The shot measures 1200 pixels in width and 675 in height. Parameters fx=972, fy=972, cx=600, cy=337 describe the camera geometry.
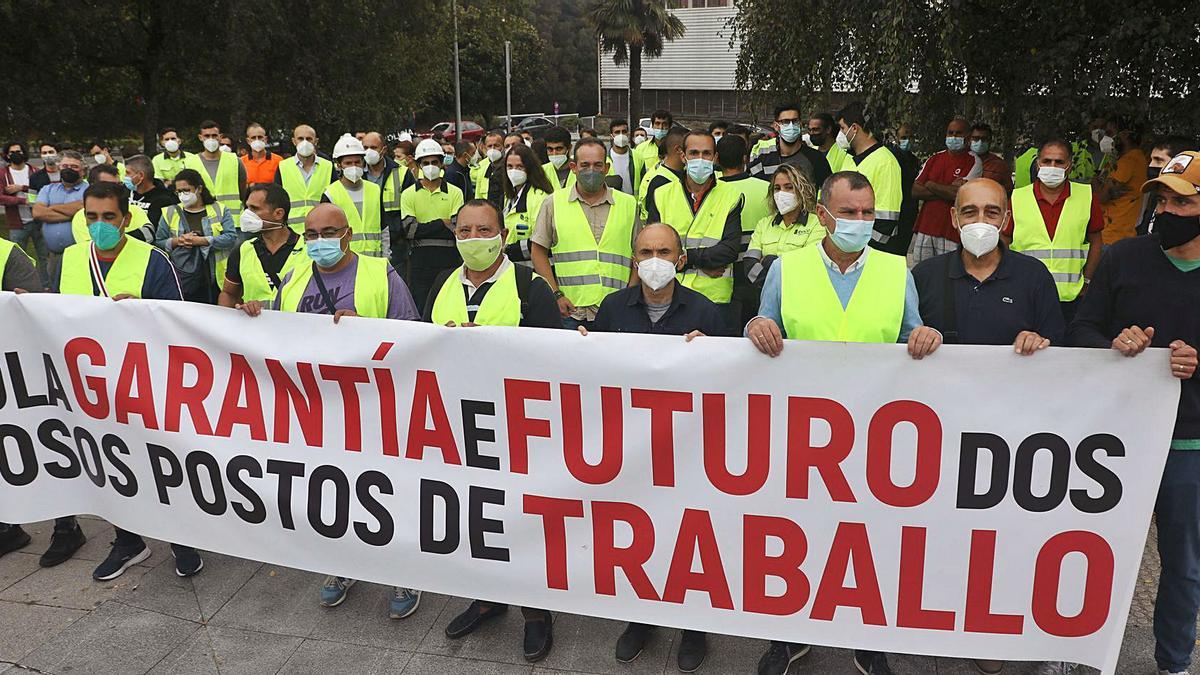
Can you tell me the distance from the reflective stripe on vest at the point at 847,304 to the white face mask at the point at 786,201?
5.93ft

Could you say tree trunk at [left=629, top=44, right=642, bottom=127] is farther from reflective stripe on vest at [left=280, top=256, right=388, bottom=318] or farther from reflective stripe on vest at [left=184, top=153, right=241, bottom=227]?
reflective stripe on vest at [left=280, top=256, right=388, bottom=318]

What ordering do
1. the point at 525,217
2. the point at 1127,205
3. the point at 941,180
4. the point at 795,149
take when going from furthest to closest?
the point at 941,180
the point at 1127,205
the point at 795,149
the point at 525,217

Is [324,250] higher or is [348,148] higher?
[348,148]

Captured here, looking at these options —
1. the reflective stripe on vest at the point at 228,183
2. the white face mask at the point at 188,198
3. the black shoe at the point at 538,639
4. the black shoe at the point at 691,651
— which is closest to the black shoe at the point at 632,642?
the black shoe at the point at 691,651

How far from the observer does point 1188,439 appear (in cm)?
336

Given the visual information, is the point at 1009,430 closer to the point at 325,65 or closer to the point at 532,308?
the point at 532,308

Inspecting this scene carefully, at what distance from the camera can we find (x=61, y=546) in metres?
4.82

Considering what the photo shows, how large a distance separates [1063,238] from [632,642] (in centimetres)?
382

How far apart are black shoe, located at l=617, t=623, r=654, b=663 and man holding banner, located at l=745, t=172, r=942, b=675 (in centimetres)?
50

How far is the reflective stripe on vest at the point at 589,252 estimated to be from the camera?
18.3 ft

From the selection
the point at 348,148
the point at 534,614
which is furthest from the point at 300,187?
the point at 534,614

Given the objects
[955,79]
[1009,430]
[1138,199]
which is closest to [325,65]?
[955,79]

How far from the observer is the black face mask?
10.7 ft

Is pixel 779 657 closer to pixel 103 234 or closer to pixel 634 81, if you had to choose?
pixel 103 234
